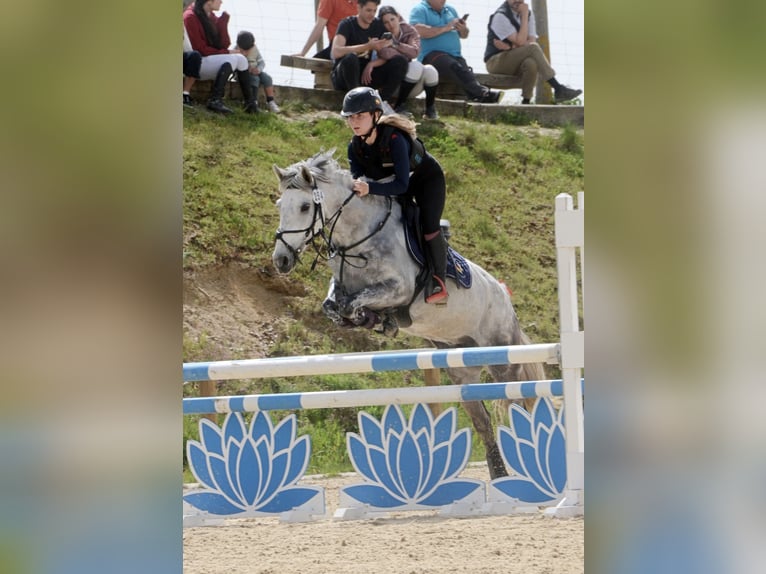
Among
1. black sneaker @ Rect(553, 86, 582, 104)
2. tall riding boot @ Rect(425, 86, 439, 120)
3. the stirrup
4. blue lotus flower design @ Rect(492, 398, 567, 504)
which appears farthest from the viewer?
black sneaker @ Rect(553, 86, 582, 104)

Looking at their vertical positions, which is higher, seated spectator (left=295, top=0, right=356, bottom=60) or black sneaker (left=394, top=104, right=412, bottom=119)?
seated spectator (left=295, top=0, right=356, bottom=60)

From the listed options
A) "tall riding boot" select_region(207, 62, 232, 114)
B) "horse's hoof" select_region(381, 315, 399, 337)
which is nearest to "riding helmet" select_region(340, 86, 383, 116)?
"horse's hoof" select_region(381, 315, 399, 337)

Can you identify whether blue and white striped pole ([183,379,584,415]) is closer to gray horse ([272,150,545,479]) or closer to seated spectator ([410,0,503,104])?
gray horse ([272,150,545,479])

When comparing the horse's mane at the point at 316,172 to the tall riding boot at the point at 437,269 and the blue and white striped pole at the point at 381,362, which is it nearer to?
the tall riding boot at the point at 437,269

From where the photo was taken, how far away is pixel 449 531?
104 inches

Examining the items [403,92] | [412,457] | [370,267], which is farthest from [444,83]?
[412,457]

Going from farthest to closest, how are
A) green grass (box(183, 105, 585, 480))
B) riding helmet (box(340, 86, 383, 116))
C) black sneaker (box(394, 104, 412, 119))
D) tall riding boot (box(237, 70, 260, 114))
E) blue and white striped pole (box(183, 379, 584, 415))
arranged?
black sneaker (box(394, 104, 412, 119)) < tall riding boot (box(237, 70, 260, 114)) < green grass (box(183, 105, 585, 480)) < riding helmet (box(340, 86, 383, 116)) < blue and white striped pole (box(183, 379, 584, 415))

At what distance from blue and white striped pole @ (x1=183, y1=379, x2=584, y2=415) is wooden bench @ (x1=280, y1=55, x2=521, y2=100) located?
12.3 ft

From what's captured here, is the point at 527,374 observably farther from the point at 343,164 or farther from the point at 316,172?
the point at 343,164

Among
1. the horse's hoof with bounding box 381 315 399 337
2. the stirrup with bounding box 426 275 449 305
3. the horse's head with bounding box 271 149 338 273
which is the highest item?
the horse's head with bounding box 271 149 338 273

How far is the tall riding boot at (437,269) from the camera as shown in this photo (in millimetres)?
3639

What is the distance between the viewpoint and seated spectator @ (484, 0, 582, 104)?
6.25m
